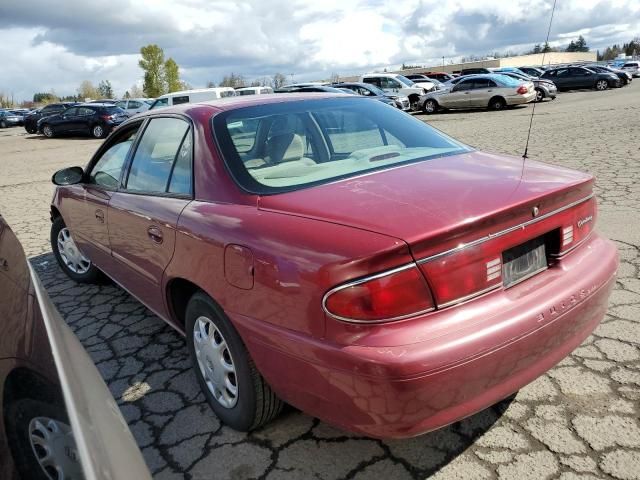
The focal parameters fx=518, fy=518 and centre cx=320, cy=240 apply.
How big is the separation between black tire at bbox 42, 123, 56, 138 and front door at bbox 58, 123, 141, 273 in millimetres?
23345

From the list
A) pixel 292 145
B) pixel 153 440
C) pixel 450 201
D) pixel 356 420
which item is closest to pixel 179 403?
pixel 153 440

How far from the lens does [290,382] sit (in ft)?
6.59

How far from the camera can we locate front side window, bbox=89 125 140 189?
3.53 metres

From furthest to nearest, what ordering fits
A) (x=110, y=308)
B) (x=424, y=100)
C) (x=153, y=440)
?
(x=424, y=100) < (x=110, y=308) < (x=153, y=440)

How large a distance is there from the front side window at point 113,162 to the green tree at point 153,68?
5781cm

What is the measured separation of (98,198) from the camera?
12.0 feet

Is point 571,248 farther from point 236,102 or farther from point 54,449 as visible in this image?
point 54,449

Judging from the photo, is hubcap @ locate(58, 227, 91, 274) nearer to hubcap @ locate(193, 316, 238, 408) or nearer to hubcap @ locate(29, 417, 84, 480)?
hubcap @ locate(193, 316, 238, 408)

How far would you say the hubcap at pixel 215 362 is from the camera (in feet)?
8.09

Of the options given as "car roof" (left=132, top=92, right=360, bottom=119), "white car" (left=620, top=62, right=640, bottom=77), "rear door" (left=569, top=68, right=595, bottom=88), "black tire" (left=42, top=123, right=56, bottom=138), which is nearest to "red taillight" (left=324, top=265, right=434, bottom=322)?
"car roof" (left=132, top=92, right=360, bottom=119)

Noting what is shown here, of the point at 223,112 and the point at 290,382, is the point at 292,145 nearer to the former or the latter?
the point at 223,112

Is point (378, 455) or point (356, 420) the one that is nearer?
point (356, 420)

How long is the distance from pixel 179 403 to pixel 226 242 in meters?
1.16

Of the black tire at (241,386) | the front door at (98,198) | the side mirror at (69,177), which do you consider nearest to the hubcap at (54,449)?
the black tire at (241,386)
